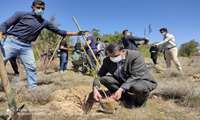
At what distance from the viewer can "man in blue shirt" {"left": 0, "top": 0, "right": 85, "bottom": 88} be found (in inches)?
274

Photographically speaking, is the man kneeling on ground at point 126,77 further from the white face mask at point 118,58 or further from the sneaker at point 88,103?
the sneaker at point 88,103

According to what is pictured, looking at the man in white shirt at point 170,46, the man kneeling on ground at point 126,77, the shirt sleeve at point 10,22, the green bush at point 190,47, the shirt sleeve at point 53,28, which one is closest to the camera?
the man kneeling on ground at point 126,77

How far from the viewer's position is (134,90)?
617cm

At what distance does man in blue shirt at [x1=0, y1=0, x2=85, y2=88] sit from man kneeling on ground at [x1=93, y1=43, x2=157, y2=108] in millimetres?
1406

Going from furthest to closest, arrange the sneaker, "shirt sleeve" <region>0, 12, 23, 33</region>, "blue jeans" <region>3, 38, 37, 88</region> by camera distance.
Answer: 1. "blue jeans" <region>3, 38, 37, 88</region>
2. "shirt sleeve" <region>0, 12, 23, 33</region>
3. the sneaker

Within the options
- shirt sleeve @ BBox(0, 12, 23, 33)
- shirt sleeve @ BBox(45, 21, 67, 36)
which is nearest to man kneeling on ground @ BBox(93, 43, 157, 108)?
shirt sleeve @ BBox(45, 21, 67, 36)

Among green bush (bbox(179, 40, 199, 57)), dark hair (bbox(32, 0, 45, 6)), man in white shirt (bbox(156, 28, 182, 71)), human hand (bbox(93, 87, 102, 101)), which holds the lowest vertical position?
green bush (bbox(179, 40, 199, 57))

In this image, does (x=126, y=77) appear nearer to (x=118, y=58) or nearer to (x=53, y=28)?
(x=118, y=58)

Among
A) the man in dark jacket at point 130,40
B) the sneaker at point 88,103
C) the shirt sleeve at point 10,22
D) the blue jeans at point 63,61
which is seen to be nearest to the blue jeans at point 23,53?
the shirt sleeve at point 10,22

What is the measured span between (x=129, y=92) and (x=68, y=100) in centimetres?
102

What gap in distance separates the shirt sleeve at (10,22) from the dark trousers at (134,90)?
74.6 inches

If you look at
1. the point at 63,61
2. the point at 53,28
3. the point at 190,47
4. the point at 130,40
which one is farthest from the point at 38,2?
the point at 190,47

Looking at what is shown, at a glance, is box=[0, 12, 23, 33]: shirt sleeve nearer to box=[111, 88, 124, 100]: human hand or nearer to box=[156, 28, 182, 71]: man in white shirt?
box=[111, 88, 124, 100]: human hand

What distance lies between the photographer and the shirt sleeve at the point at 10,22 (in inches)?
266
